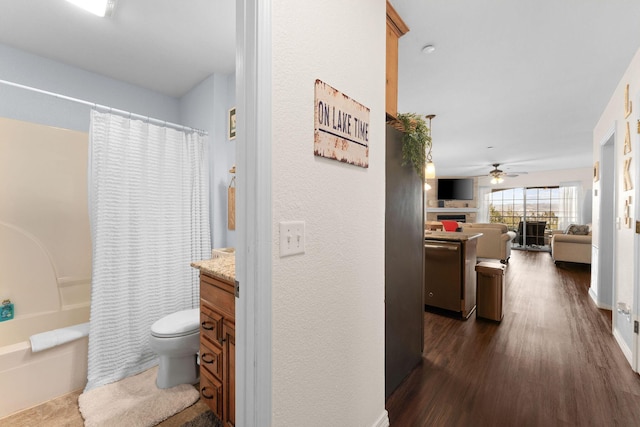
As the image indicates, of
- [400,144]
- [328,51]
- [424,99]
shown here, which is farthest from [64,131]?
[424,99]

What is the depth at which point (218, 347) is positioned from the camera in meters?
1.52

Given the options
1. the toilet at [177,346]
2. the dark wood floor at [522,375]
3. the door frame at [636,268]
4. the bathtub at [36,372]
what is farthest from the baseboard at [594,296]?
the bathtub at [36,372]

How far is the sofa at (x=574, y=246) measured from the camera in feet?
18.4

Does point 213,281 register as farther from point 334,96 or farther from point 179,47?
point 179,47

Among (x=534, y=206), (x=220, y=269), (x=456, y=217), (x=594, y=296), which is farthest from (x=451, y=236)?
(x=534, y=206)

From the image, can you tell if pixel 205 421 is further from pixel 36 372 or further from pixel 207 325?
pixel 36 372

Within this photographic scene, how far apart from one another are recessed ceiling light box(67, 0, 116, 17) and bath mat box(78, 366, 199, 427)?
2535 mm

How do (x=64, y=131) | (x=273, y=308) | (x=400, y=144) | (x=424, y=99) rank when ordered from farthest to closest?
(x=424, y=99) → (x=64, y=131) → (x=400, y=144) → (x=273, y=308)

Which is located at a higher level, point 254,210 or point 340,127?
point 340,127

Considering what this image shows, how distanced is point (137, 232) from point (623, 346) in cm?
407

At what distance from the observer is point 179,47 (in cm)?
230

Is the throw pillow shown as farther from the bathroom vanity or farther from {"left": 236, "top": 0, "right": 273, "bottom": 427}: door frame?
{"left": 236, "top": 0, "right": 273, "bottom": 427}: door frame

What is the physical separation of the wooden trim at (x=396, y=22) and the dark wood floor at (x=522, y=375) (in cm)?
242

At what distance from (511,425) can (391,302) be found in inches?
35.6
